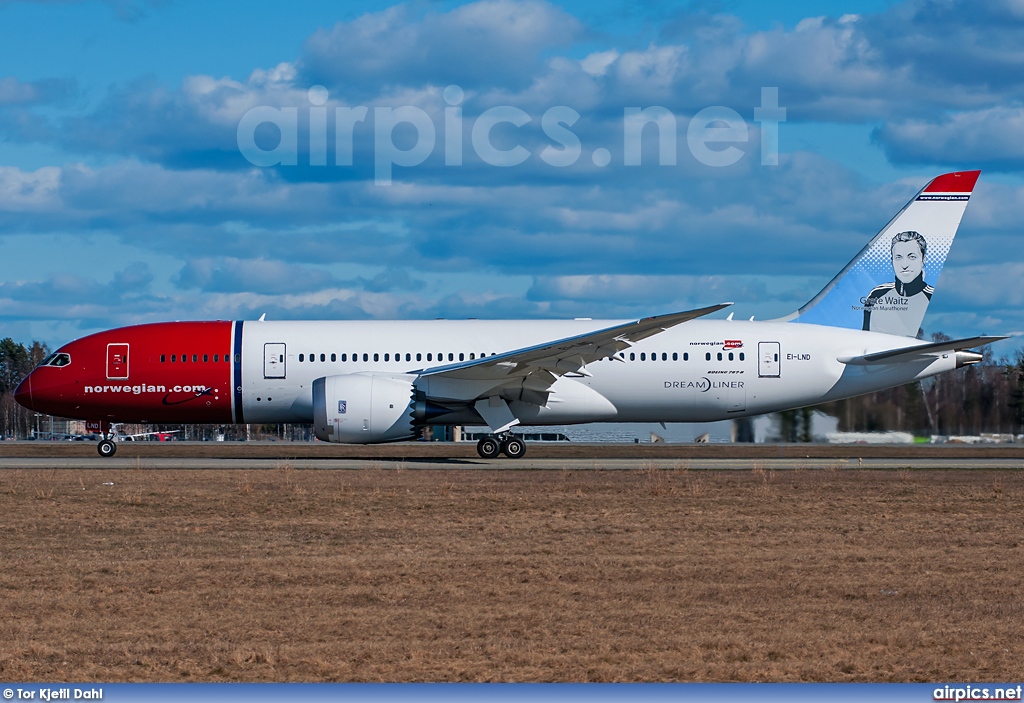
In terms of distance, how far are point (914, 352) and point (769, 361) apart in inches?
141

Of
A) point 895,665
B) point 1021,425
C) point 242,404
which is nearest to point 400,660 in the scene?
point 895,665

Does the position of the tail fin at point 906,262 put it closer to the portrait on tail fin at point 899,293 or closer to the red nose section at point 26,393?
the portrait on tail fin at point 899,293

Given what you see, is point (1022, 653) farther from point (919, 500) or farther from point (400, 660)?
point (919, 500)

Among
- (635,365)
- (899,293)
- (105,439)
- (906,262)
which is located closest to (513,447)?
(635,365)

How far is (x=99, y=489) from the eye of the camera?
20.1m

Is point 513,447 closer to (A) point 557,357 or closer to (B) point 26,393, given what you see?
(A) point 557,357

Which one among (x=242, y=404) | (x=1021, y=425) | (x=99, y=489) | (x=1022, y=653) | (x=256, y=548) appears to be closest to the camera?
(x=1022, y=653)

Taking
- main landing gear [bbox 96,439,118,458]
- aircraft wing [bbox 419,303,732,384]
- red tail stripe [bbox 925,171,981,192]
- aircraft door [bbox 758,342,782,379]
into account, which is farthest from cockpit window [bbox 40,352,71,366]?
red tail stripe [bbox 925,171,981,192]

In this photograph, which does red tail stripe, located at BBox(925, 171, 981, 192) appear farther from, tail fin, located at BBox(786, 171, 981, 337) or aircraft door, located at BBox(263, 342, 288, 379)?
aircraft door, located at BBox(263, 342, 288, 379)

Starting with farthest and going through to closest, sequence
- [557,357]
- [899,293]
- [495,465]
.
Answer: [899,293], [557,357], [495,465]

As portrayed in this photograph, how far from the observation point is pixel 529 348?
28.8m

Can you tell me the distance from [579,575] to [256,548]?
4.13 meters

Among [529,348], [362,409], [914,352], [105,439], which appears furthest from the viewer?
[105,439]

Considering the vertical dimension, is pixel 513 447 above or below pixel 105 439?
below
